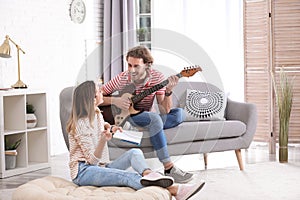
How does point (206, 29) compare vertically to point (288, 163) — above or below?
above

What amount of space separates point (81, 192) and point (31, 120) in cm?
220

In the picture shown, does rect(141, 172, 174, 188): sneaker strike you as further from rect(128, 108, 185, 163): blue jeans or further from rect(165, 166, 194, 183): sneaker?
rect(165, 166, 194, 183): sneaker

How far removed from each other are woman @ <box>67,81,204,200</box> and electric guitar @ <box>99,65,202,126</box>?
9cm

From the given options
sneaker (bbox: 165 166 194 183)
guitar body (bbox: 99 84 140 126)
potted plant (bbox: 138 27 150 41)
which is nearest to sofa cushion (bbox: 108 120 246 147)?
sneaker (bbox: 165 166 194 183)

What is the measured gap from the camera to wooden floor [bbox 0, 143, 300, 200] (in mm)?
4629

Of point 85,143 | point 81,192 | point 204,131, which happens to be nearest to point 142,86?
point 85,143

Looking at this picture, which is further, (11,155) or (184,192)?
(11,155)

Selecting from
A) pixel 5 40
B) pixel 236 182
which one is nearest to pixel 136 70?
pixel 236 182

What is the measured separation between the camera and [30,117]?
17.2 feet

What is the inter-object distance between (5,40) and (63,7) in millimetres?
1228

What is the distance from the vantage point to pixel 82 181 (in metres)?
3.43

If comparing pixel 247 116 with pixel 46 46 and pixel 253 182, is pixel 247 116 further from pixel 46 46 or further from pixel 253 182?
pixel 46 46

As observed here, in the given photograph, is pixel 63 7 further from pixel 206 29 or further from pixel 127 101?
pixel 127 101

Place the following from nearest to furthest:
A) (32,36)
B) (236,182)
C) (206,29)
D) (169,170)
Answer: (169,170), (236,182), (32,36), (206,29)
